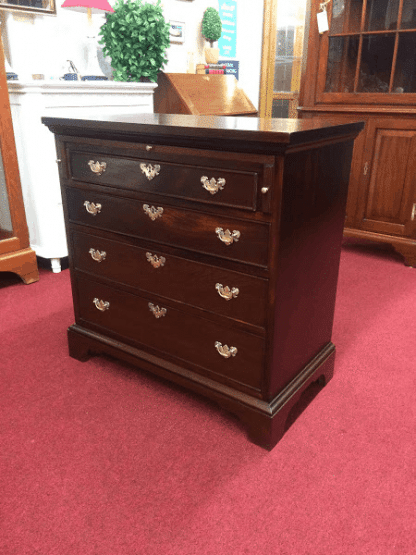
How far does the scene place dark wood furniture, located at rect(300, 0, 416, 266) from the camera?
2762 millimetres

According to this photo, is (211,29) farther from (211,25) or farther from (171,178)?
(171,178)

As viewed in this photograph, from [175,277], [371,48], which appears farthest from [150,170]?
[371,48]

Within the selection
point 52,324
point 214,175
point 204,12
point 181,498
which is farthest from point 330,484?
point 204,12

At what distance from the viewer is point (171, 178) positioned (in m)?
1.32

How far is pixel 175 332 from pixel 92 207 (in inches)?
20.4

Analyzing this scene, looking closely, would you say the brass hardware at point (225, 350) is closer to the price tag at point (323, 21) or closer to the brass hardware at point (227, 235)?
the brass hardware at point (227, 235)

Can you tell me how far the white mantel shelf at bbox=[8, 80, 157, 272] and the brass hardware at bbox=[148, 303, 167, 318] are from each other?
1.30 metres

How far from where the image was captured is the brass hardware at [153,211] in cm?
139

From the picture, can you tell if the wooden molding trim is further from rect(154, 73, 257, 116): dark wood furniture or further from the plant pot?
rect(154, 73, 257, 116): dark wood furniture

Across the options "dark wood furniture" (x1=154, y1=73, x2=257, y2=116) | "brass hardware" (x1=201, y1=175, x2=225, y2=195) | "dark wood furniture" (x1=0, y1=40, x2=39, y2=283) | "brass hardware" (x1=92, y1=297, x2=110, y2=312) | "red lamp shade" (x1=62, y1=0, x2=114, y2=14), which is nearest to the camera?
"brass hardware" (x1=201, y1=175, x2=225, y2=195)

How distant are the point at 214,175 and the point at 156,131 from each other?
21 centimetres

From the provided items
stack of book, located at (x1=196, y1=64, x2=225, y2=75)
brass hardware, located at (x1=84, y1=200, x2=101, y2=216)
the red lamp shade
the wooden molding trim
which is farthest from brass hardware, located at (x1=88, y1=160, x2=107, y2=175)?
the wooden molding trim

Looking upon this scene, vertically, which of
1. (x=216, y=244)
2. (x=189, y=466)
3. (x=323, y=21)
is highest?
(x=323, y=21)

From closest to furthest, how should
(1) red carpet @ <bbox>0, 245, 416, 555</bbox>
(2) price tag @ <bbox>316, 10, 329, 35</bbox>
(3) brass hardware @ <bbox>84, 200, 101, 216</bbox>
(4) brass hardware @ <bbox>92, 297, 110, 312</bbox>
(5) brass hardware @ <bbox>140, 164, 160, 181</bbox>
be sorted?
(1) red carpet @ <bbox>0, 245, 416, 555</bbox> < (5) brass hardware @ <bbox>140, 164, 160, 181</bbox> < (3) brass hardware @ <bbox>84, 200, 101, 216</bbox> < (4) brass hardware @ <bbox>92, 297, 110, 312</bbox> < (2) price tag @ <bbox>316, 10, 329, 35</bbox>
